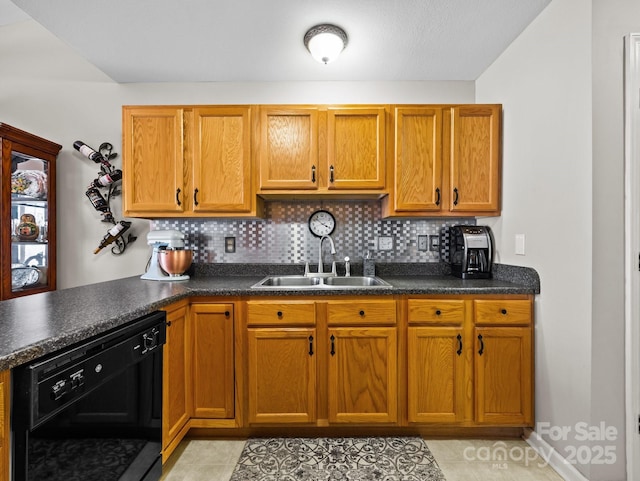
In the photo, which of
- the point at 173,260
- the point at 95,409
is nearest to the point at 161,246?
the point at 173,260

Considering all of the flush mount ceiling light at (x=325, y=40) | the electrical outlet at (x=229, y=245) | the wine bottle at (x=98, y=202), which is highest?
the flush mount ceiling light at (x=325, y=40)

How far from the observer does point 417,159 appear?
2.29m

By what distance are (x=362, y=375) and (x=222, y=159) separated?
1705 millimetres

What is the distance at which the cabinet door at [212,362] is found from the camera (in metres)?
1.98

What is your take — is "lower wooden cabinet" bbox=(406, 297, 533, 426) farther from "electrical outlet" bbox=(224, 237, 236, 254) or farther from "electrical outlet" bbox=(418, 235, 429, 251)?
"electrical outlet" bbox=(224, 237, 236, 254)

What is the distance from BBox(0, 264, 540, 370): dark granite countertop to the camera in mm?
1010

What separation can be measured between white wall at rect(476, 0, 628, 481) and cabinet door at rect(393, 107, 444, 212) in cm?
54

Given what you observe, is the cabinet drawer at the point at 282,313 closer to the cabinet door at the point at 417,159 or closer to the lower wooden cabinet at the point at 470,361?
the lower wooden cabinet at the point at 470,361

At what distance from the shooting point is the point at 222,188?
2299 millimetres

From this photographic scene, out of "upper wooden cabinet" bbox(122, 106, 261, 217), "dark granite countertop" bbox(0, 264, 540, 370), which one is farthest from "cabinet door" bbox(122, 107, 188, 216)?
"dark granite countertop" bbox(0, 264, 540, 370)

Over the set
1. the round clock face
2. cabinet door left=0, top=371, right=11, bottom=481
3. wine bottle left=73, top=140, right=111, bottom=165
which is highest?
wine bottle left=73, top=140, right=111, bottom=165

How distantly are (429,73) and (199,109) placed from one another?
5.75 ft

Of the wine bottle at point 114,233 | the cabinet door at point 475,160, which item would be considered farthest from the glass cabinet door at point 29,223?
the cabinet door at point 475,160

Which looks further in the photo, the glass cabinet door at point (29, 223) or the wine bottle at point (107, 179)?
the wine bottle at point (107, 179)
